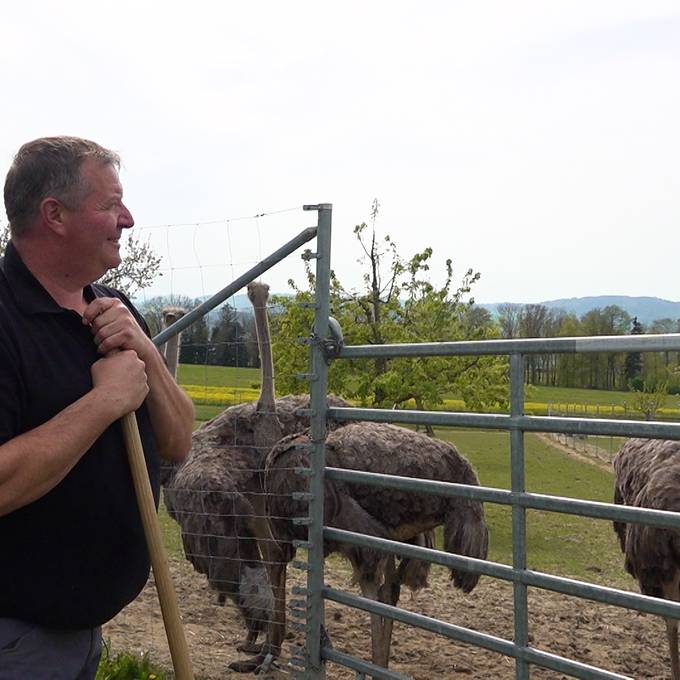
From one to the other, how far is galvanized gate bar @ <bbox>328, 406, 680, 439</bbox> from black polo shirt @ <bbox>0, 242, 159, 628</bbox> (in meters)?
1.38

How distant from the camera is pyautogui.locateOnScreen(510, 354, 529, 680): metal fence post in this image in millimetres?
3369

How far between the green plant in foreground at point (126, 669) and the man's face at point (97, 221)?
3400mm

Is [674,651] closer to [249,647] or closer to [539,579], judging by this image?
[539,579]

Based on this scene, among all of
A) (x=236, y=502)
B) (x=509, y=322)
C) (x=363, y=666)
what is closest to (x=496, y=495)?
(x=363, y=666)

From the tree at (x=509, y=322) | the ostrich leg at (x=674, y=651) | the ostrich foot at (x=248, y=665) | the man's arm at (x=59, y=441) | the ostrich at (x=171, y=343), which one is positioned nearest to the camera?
the man's arm at (x=59, y=441)

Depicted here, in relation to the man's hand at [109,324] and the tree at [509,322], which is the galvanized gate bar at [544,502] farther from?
the tree at [509,322]

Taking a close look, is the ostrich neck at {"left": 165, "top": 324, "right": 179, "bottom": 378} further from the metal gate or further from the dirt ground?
the metal gate

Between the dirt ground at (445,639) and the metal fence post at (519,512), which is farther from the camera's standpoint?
the dirt ground at (445,639)

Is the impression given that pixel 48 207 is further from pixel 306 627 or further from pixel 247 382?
pixel 247 382

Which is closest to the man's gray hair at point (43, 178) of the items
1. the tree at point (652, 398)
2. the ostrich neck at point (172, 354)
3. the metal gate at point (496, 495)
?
the metal gate at point (496, 495)

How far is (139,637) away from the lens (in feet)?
21.2

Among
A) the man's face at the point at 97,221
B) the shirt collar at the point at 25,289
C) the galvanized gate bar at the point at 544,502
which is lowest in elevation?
the galvanized gate bar at the point at 544,502

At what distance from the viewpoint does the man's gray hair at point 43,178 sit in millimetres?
2270

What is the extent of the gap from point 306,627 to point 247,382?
1897 mm
